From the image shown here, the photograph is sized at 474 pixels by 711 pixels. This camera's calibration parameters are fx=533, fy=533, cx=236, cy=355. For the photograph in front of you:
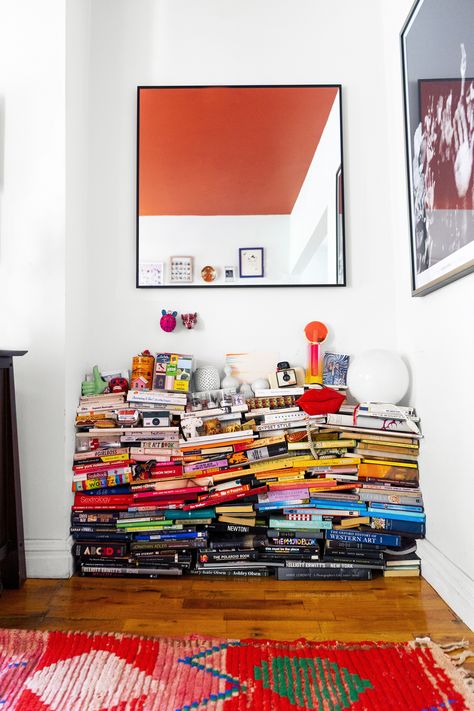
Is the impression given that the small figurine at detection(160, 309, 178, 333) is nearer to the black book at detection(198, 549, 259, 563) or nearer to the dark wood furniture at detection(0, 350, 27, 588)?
the dark wood furniture at detection(0, 350, 27, 588)

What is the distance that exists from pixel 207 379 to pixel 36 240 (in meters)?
0.88

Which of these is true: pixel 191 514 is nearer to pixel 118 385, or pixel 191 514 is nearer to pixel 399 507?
pixel 118 385

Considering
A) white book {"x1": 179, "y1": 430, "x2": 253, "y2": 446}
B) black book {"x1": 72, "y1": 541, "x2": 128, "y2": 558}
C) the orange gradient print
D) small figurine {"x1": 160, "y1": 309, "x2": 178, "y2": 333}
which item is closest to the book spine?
black book {"x1": 72, "y1": 541, "x2": 128, "y2": 558}

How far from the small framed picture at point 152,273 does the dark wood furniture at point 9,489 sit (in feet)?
2.23

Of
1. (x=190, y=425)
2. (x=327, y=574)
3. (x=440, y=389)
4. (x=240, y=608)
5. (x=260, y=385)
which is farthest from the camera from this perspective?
(x=260, y=385)

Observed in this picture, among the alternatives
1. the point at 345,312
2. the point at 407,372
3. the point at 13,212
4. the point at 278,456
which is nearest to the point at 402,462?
the point at 407,372

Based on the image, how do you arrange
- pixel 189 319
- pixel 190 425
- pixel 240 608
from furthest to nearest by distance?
pixel 189 319, pixel 190 425, pixel 240 608

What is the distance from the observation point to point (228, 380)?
2271 millimetres

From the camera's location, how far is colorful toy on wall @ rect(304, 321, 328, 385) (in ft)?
7.50

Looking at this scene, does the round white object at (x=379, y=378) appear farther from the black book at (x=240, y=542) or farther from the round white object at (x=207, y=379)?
the black book at (x=240, y=542)

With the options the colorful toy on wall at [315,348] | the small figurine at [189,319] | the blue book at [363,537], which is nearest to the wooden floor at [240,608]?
the blue book at [363,537]

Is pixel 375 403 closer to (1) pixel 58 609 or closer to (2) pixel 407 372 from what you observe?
(2) pixel 407 372

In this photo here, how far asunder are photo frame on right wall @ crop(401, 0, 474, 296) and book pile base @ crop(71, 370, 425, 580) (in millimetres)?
648

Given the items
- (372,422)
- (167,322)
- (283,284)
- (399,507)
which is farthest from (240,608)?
(283,284)
